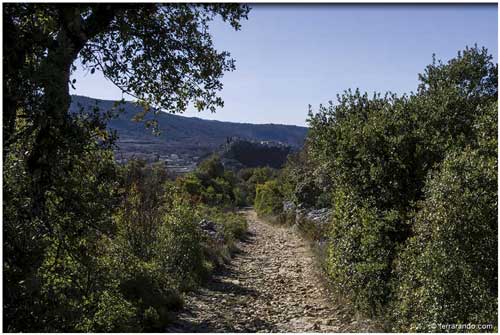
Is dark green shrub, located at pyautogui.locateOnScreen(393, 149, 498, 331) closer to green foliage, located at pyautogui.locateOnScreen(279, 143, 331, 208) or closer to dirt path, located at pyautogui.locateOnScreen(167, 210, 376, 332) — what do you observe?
dirt path, located at pyautogui.locateOnScreen(167, 210, 376, 332)

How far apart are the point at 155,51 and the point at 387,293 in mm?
4987

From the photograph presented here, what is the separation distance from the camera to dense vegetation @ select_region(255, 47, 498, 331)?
5.44 meters

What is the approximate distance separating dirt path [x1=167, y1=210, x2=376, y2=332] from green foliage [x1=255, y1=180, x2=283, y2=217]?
13956 mm

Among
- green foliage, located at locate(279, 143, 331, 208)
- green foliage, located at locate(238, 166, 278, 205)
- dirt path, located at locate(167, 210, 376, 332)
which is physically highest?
green foliage, located at locate(279, 143, 331, 208)

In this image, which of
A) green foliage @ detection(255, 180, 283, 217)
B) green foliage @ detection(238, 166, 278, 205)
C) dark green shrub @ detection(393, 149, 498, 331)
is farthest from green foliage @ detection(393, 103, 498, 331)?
green foliage @ detection(238, 166, 278, 205)

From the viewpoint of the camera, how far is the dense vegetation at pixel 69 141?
4484mm

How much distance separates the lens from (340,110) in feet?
33.2

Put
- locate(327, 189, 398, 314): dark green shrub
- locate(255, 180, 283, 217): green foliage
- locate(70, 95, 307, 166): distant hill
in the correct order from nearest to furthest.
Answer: locate(327, 189, 398, 314): dark green shrub
locate(255, 180, 283, 217): green foliage
locate(70, 95, 307, 166): distant hill

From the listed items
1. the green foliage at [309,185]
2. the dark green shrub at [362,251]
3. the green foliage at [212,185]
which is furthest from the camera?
the green foliage at [212,185]

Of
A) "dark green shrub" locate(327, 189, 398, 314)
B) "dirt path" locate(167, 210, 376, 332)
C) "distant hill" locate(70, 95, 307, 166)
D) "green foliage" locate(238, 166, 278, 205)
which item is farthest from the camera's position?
"distant hill" locate(70, 95, 307, 166)

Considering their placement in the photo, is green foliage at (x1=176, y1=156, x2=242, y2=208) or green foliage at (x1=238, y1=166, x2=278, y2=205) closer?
green foliage at (x1=176, y1=156, x2=242, y2=208)

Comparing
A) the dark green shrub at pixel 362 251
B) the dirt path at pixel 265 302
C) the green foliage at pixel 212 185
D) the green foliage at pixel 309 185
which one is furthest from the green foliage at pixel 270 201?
the dark green shrub at pixel 362 251

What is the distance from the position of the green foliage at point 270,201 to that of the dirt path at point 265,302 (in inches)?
549

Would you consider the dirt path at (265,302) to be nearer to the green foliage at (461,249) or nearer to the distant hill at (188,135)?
the green foliage at (461,249)
